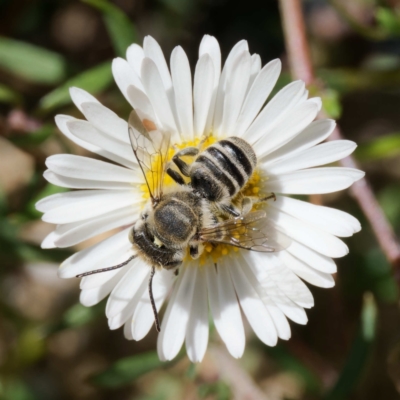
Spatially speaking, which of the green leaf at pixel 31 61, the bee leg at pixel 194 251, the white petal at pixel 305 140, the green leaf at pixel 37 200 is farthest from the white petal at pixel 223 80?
the green leaf at pixel 31 61

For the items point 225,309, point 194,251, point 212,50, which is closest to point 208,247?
point 194,251

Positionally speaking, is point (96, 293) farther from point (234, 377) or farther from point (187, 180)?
point (234, 377)

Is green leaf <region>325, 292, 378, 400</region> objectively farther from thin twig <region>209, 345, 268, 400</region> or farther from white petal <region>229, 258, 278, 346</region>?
white petal <region>229, 258, 278, 346</region>

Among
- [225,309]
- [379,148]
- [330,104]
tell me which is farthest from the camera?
[379,148]

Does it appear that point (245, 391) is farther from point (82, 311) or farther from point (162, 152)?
point (162, 152)

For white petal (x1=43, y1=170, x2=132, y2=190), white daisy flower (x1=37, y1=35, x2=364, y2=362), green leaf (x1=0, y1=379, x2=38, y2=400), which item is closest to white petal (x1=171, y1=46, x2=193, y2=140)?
white daisy flower (x1=37, y1=35, x2=364, y2=362)

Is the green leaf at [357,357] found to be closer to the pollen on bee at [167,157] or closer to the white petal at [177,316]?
the white petal at [177,316]

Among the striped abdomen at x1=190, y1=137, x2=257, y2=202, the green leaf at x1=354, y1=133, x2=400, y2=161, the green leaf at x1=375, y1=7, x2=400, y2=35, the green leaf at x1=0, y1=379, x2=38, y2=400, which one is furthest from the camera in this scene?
the green leaf at x1=0, y1=379, x2=38, y2=400
